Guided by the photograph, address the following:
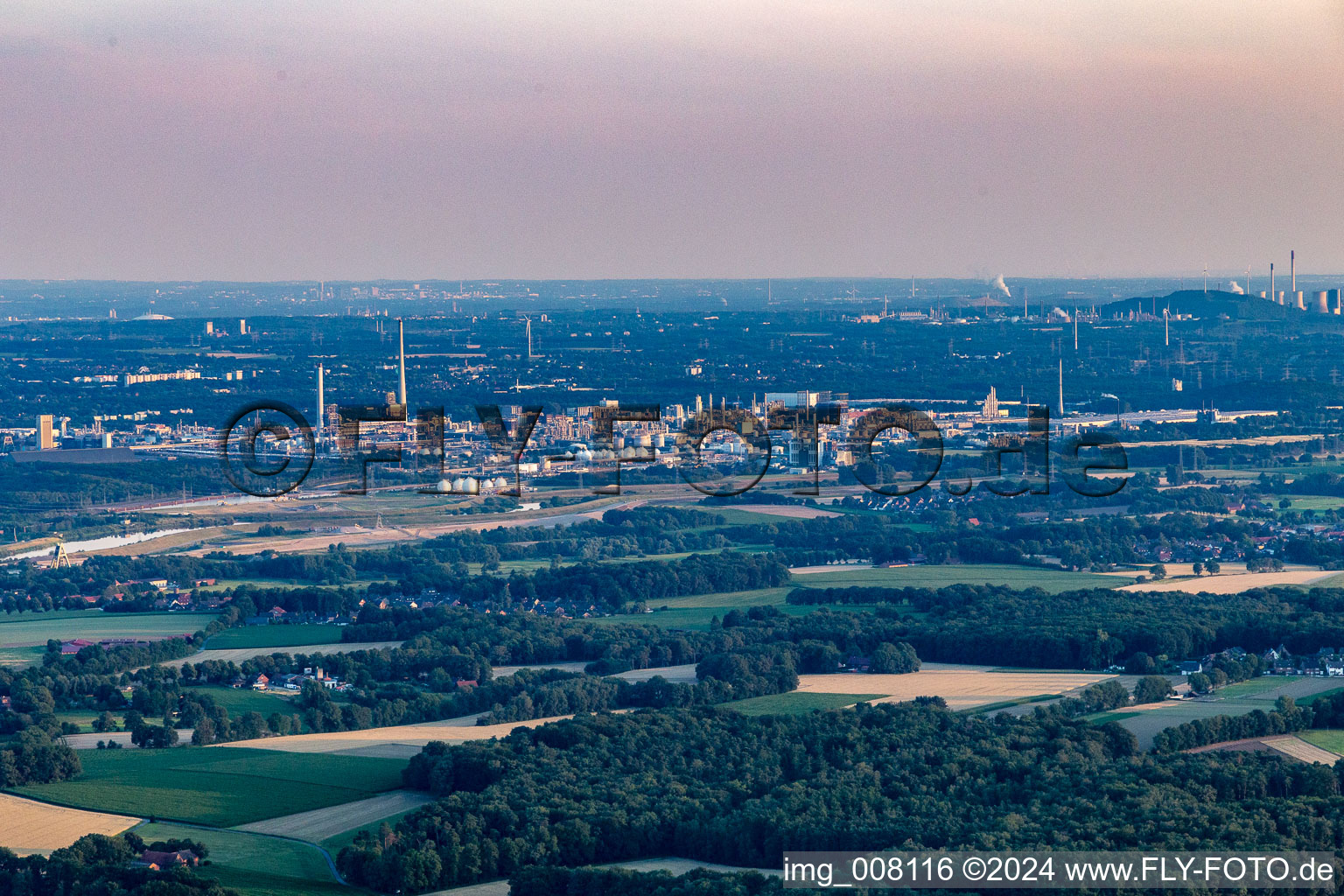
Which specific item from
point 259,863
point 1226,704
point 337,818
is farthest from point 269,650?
point 1226,704

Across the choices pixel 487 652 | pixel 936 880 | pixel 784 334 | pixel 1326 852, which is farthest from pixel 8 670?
pixel 784 334

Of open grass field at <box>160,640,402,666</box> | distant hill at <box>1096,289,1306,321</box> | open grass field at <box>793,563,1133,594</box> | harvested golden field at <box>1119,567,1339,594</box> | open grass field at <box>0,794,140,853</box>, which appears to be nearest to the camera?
open grass field at <box>0,794,140,853</box>

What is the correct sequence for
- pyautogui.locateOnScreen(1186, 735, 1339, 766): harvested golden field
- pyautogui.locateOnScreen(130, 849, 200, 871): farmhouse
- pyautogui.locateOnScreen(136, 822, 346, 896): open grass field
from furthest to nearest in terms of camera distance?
pyautogui.locateOnScreen(1186, 735, 1339, 766): harvested golden field → pyautogui.locateOnScreen(130, 849, 200, 871): farmhouse → pyautogui.locateOnScreen(136, 822, 346, 896): open grass field

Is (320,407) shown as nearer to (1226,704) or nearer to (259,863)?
(1226,704)

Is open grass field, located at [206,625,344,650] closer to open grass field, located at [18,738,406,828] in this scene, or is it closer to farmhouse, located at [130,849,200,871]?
open grass field, located at [18,738,406,828]

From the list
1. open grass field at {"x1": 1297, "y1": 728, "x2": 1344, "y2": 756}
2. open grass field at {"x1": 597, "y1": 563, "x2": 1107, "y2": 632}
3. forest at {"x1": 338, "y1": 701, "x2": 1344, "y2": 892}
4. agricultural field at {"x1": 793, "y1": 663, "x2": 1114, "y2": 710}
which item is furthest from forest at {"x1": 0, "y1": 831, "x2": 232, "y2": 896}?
open grass field at {"x1": 597, "y1": 563, "x2": 1107, "y2": 632}

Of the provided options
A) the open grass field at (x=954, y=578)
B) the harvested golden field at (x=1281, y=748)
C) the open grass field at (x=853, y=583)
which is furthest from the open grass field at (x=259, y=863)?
the open grass field at (x=954, y=578)
